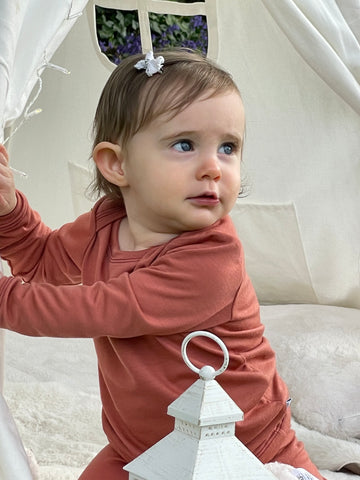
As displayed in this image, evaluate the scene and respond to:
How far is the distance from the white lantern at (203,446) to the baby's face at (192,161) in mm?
382

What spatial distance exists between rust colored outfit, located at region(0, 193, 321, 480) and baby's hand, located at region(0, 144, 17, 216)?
27mm

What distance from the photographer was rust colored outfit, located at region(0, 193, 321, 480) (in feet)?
3.96

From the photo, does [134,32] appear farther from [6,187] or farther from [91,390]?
[6,187]

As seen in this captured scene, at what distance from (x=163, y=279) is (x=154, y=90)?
11.6 inches

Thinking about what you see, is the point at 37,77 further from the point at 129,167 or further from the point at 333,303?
the point at 333,303

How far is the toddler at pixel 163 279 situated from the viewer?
3.99 feet

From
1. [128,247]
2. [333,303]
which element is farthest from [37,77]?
[333,303]

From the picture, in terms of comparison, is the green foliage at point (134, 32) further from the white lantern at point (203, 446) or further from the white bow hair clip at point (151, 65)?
the white lantern at point (203, 446)

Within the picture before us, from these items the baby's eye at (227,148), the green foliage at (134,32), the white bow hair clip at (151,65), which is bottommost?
the baby's eye at (227,148)

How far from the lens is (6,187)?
1.38 metres

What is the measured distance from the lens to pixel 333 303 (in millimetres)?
2877

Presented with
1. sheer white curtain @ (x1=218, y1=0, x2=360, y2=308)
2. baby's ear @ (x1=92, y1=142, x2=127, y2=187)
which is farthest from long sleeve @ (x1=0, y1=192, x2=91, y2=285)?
sheer white curtain @ (x1=218, y1=0, x2=360, y2=308)

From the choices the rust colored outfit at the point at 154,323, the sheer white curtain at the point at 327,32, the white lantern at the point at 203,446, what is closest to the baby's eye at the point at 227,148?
the rust colored outfit at the point at 154,323

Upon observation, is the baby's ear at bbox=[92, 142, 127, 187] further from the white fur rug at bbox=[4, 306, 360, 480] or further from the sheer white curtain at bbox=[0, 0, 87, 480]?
the white fur rug at bbox=[4, 306, 360, 480]
